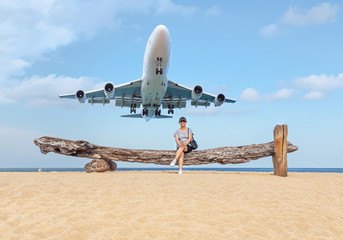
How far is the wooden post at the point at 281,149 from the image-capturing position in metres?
10.9

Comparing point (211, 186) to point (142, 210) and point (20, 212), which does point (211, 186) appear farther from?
point (20, 212)

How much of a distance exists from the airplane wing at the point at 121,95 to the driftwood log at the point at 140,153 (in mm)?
10061

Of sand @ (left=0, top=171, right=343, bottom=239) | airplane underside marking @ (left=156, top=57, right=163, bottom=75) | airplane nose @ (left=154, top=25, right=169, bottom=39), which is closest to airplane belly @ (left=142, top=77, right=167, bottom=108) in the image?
airplane underside marking @ (left=156, top=57, right=163, bottom=75)

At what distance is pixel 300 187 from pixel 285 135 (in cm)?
332

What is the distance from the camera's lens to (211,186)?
7355 millimetres

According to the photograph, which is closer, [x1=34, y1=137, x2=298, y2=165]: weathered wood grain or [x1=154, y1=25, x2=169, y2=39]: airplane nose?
[x1=34, y1=137, x2=298, y2=165]: weathered wood grain

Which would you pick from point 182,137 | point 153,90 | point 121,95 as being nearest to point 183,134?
point 182,137

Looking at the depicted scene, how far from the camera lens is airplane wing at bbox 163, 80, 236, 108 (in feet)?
79.5

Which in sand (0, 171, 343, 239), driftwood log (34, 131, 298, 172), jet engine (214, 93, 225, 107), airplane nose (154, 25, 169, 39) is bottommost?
sand (0, 171, 343, 239)

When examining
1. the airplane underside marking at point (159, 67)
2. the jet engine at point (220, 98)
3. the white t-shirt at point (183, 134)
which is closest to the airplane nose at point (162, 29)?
the airplane underside marking at point (159, 67)

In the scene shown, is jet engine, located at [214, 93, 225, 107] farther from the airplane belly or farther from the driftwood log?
the driftwood log

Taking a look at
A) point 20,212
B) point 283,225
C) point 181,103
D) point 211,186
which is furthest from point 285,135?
point 181,103

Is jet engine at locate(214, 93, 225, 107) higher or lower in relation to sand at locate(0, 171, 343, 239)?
higher

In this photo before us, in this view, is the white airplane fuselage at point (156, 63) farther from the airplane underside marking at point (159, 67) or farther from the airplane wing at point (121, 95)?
the airplane wing at point (121, 95)
